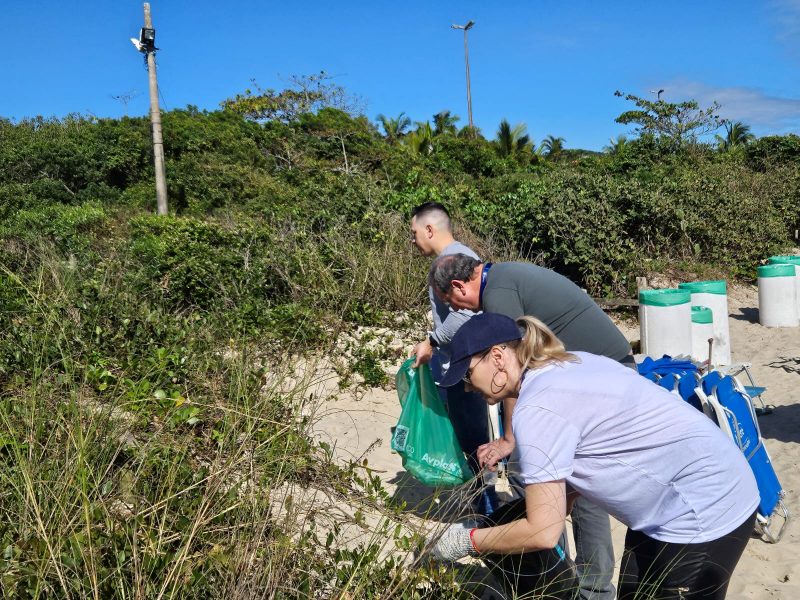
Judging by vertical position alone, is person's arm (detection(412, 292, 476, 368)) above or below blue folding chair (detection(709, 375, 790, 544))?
above

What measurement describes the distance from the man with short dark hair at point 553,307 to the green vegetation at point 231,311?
2.30ft

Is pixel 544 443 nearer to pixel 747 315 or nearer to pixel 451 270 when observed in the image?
pixel 451 270

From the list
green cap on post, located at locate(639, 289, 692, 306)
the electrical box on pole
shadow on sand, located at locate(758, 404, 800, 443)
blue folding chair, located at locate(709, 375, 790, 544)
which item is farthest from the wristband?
the electrical box on pole

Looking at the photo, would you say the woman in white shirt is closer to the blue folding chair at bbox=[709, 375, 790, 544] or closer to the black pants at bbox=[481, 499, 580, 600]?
the black pants at bbox=[481, 499, 580, 600]

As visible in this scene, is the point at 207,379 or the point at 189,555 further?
the point at 207,379

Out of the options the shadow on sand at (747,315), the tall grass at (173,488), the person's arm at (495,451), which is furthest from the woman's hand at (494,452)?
the shadow on sand at (747,315)

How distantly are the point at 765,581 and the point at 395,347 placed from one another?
388cm

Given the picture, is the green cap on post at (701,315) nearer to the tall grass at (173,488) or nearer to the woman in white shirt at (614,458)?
the tall grass at (173,488)

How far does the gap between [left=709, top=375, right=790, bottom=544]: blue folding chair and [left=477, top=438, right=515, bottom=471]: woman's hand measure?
1.48 meters

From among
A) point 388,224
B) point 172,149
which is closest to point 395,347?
point 388,224

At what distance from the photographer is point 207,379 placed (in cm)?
409

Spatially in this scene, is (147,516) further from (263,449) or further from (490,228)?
(490,228)

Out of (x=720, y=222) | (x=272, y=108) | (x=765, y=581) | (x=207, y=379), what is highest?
(x=272, y=108)

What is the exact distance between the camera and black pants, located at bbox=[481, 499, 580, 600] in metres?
2.19
